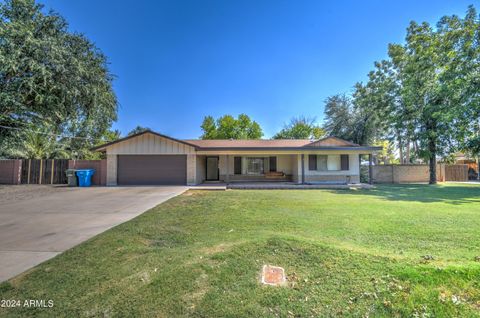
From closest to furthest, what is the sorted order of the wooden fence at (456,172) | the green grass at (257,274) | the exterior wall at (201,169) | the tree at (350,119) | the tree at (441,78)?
1. the green grass at (257,274)
2. the tree at (441,78)
3. the exterior wall at (201,169)
4. the wooden fence at (456,172)
5. the tree at (350,119)

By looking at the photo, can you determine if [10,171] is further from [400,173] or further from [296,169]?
[400,173]

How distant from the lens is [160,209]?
300 inches

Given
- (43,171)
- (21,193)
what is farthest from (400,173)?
(43,171)

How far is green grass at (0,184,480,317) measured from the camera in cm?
255

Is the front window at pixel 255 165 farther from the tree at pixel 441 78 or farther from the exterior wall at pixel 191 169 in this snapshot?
the tree at pixel 441 78

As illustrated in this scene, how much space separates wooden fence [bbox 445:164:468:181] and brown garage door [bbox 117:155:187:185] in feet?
74.3

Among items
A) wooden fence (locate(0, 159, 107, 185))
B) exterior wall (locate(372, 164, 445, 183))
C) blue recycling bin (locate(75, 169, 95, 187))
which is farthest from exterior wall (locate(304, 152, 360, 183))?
blue recycling bin (locate(75, 169, 95, 187))

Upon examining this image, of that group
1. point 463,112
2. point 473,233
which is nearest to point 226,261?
point 473,233

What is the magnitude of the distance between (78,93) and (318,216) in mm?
13476

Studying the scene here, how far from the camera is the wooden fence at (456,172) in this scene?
20.4 m

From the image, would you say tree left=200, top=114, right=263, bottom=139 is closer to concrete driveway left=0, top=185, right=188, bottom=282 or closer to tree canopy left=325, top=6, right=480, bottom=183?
tree canopy left=325, top=6, right=480, bottom=183

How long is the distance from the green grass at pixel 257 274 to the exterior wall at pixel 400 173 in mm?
14180

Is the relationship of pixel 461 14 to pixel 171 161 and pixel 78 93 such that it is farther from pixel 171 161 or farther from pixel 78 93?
pixel 78 93

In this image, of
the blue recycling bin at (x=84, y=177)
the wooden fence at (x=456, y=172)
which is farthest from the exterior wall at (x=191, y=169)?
the wooden fence at (x=456, y=172)
